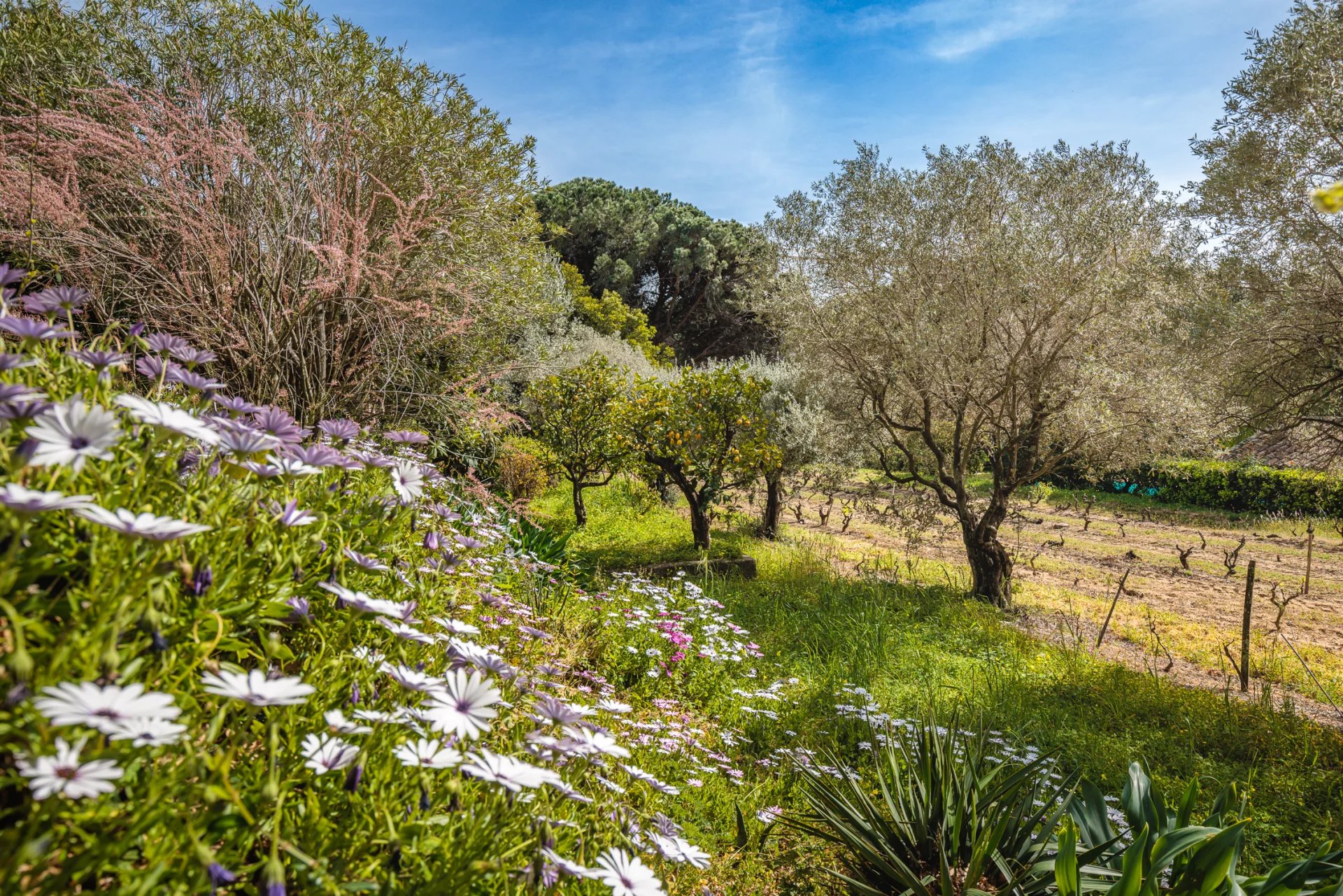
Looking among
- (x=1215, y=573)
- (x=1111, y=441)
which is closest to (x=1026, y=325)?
(x=1111, y=441)

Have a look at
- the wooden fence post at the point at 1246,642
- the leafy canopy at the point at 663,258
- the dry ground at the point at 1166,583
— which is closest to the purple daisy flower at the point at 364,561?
the dry ground at the point at 1166,583

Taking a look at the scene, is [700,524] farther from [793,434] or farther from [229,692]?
[229,692]

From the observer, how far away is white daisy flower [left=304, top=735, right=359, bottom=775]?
984 millimetres

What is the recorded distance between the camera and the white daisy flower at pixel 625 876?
1081 millimetres

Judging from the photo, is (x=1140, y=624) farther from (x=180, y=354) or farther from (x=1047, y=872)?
(x=180, y=354)

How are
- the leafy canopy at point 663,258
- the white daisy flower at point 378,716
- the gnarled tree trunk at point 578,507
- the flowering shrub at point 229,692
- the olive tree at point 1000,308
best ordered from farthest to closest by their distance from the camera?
the leafy canopy at point 663,258 → the gnarled tree trunk at point 578,507 → the olive tree at point 1000,308 → the white daisy flower at point 378,716 → the flowering shrub at point 229,692

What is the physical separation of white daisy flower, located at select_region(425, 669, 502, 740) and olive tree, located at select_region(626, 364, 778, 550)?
8.14m

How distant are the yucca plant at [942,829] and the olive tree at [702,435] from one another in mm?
6603

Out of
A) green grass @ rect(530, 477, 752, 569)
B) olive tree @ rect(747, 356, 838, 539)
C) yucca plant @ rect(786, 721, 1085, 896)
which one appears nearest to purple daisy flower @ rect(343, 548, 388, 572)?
yucca plant @ rect(786, 721, 1085, 896)

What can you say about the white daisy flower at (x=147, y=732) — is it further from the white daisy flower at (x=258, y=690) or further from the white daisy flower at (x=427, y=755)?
the white daisy flower at (x=427, y=755)

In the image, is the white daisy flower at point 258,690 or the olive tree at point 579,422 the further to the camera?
the olive tree at point 579,422

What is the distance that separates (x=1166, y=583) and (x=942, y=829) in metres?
12.3

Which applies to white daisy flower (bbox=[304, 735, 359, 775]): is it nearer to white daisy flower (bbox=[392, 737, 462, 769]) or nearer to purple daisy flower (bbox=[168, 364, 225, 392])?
white daisy flower (bbox=[392, 737, 462, 769])

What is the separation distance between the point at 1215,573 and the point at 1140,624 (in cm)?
534
